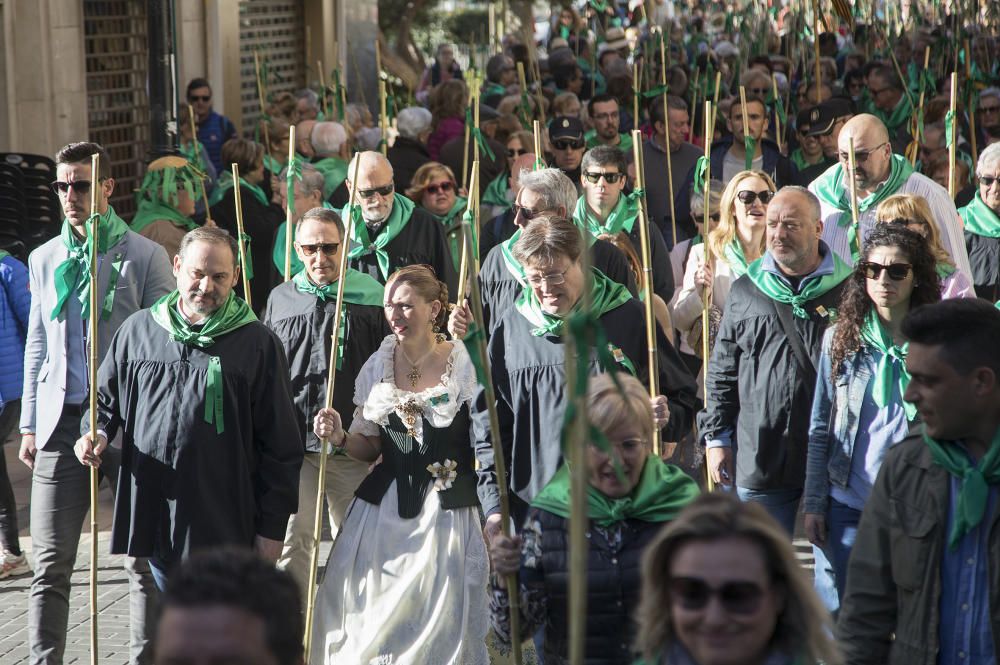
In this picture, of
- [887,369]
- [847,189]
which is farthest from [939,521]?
[847,189]

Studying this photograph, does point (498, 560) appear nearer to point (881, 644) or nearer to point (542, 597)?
point (542, 597)

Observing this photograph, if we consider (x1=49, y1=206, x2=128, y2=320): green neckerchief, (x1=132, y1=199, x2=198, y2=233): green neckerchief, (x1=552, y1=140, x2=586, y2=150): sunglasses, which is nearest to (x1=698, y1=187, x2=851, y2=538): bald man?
(x1=49, y1=206, x2=128, y2=320): green neckerchief

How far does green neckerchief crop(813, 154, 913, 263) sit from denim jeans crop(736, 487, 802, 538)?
1.93 metres

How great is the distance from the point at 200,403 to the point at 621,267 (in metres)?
2.18

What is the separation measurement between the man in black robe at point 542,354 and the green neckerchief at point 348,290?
1033mm

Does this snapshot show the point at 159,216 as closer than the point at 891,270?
No

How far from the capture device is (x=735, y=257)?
683cm

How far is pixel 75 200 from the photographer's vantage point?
6.13m

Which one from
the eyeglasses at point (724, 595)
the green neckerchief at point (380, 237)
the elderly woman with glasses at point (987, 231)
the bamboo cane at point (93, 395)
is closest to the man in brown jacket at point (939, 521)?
the eyeglasses at point (724, 595)

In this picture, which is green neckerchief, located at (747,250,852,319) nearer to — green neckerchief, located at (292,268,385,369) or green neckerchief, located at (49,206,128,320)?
green neckerchief, located at (292,268,385,369)

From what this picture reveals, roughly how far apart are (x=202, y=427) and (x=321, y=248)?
1.43 meters

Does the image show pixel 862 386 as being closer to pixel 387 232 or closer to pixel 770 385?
pixel 770 385

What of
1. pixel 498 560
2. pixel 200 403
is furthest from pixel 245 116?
pixel 498 560

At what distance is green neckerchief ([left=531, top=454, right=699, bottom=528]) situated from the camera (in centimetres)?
398
